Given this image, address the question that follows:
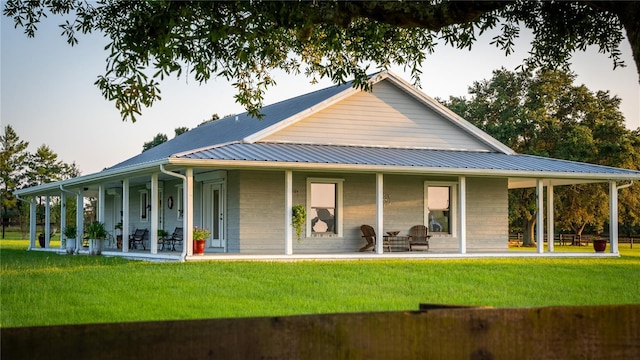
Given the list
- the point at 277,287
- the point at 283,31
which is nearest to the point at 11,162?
the point at 277,287

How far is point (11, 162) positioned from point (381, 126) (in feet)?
164

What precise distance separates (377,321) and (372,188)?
2000 cm

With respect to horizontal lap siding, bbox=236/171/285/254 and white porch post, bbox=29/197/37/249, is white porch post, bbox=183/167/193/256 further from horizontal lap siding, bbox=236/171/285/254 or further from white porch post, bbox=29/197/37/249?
white porch post, bbox=29/197/37/249

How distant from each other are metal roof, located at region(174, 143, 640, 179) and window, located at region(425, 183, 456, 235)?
3.43 feet

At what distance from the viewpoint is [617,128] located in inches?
1487

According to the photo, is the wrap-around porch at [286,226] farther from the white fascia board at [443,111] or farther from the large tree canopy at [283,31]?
the large tree canopy at [283,31]

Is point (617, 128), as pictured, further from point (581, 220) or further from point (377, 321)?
point (377, 321)

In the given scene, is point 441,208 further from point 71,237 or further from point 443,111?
point 71,237

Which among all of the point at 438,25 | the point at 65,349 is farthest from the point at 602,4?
the point at 65,349

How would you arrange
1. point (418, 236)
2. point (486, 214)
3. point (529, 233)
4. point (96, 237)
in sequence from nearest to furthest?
point (418, 236) < point (96, 237) < point (486, 214) < point (529, 233)

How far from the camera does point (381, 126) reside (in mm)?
23594

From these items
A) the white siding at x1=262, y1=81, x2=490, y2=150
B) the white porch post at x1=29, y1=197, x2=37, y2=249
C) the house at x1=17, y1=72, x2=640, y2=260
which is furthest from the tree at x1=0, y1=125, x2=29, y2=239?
the white siding at x1=262, y1=81, x2=490, y2=150

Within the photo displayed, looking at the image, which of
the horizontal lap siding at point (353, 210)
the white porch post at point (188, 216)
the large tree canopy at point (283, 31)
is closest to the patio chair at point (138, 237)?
the horizontal lap siding at point (353, 210)

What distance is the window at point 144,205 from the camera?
27234 millimetres
